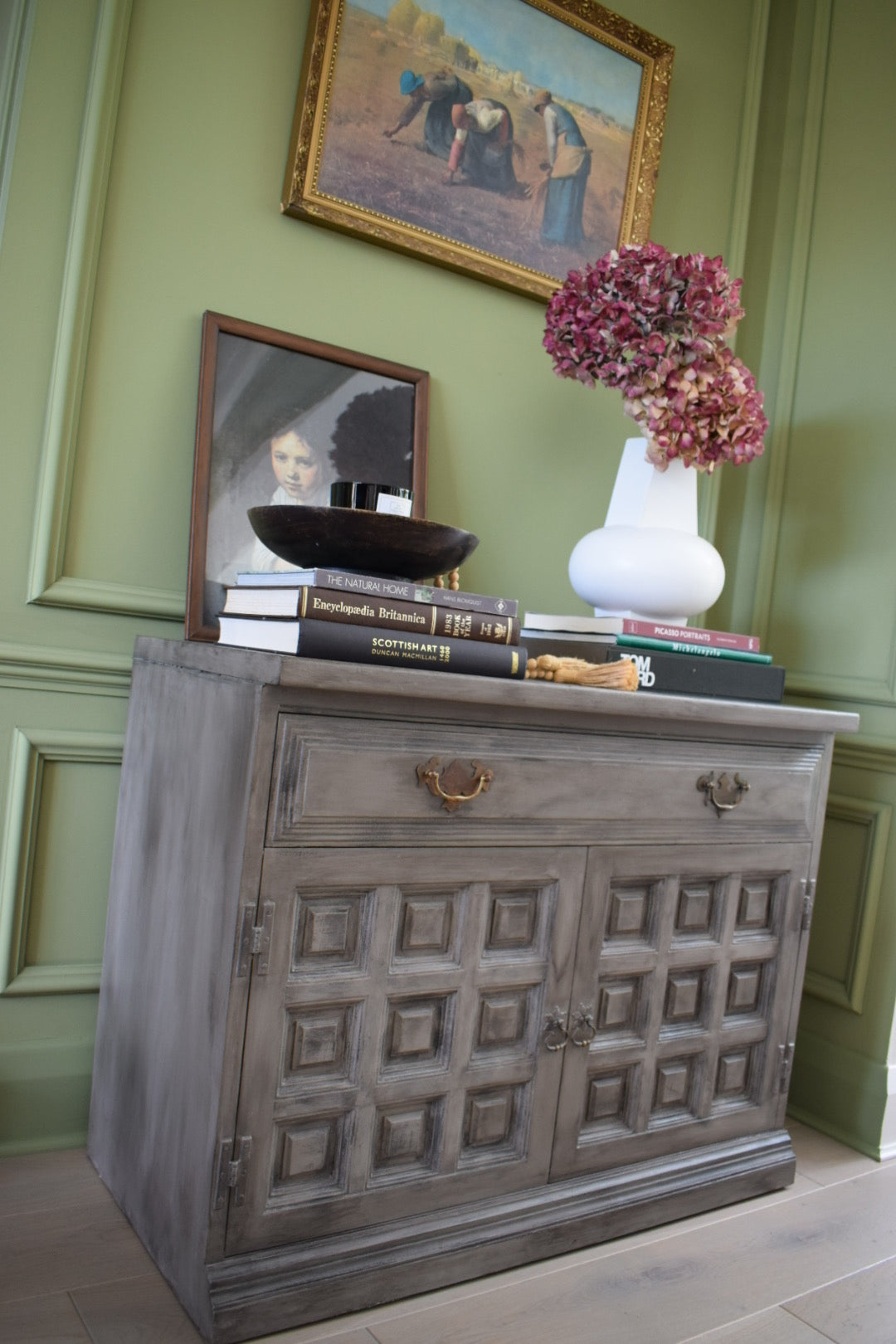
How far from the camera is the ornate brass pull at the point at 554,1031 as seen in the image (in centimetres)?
152

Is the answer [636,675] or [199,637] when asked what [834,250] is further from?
[199,637]

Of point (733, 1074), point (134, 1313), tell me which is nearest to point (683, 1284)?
point (733, 1074)

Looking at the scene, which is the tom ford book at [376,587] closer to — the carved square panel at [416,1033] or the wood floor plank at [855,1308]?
the carved square panel at [416,1033]

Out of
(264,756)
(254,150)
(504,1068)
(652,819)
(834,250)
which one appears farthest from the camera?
(834,250)

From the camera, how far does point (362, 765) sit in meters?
1.32

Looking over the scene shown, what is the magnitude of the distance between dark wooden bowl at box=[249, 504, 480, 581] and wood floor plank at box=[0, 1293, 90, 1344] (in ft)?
3.35

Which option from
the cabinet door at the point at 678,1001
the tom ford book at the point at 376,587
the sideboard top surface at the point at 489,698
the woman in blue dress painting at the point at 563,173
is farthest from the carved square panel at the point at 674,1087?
the woman in blue dress painting at the point at 563,173

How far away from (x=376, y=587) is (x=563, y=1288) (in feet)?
3.40

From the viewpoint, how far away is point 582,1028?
5.12 ft

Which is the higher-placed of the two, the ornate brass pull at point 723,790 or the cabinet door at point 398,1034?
the ornate brass pull at point 723,790

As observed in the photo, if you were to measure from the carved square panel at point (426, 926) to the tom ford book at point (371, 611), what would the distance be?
36cm

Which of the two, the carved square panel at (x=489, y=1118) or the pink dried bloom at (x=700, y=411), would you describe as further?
the pink dried bloom at (x=700, y=411)

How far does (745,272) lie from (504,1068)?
1.93 metres

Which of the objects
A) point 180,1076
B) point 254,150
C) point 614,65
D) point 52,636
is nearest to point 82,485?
point 52,636
